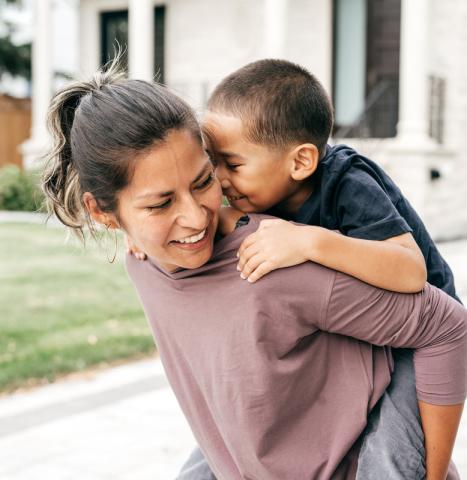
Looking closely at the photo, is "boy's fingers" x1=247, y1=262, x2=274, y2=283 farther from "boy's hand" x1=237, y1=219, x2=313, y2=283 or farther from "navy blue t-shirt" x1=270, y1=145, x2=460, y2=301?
"navy blue t-shirt" x1=270, y1=145, x2=460, y2=301

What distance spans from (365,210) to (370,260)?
8.0 inches

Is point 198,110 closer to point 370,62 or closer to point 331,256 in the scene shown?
point 331,256

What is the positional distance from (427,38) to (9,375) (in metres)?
9.46

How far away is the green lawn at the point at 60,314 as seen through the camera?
617 cm

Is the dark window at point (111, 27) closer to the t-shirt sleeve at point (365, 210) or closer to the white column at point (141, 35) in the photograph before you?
the white column at point (141, 35)

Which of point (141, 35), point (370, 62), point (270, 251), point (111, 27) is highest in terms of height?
point (111, 27)

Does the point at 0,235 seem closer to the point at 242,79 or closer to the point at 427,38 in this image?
the point at 427,38

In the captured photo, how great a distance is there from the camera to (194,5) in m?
16.5

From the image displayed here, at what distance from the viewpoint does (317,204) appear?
6.35ft

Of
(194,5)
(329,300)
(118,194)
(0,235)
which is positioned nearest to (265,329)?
(329,300)

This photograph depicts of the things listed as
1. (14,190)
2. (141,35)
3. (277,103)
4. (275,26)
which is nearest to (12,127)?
(14,190)

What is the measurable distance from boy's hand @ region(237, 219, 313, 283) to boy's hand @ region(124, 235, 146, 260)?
370 millimetres

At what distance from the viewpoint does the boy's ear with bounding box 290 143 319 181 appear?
1.89 m

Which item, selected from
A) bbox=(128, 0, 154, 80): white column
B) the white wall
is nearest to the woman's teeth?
the white wall
